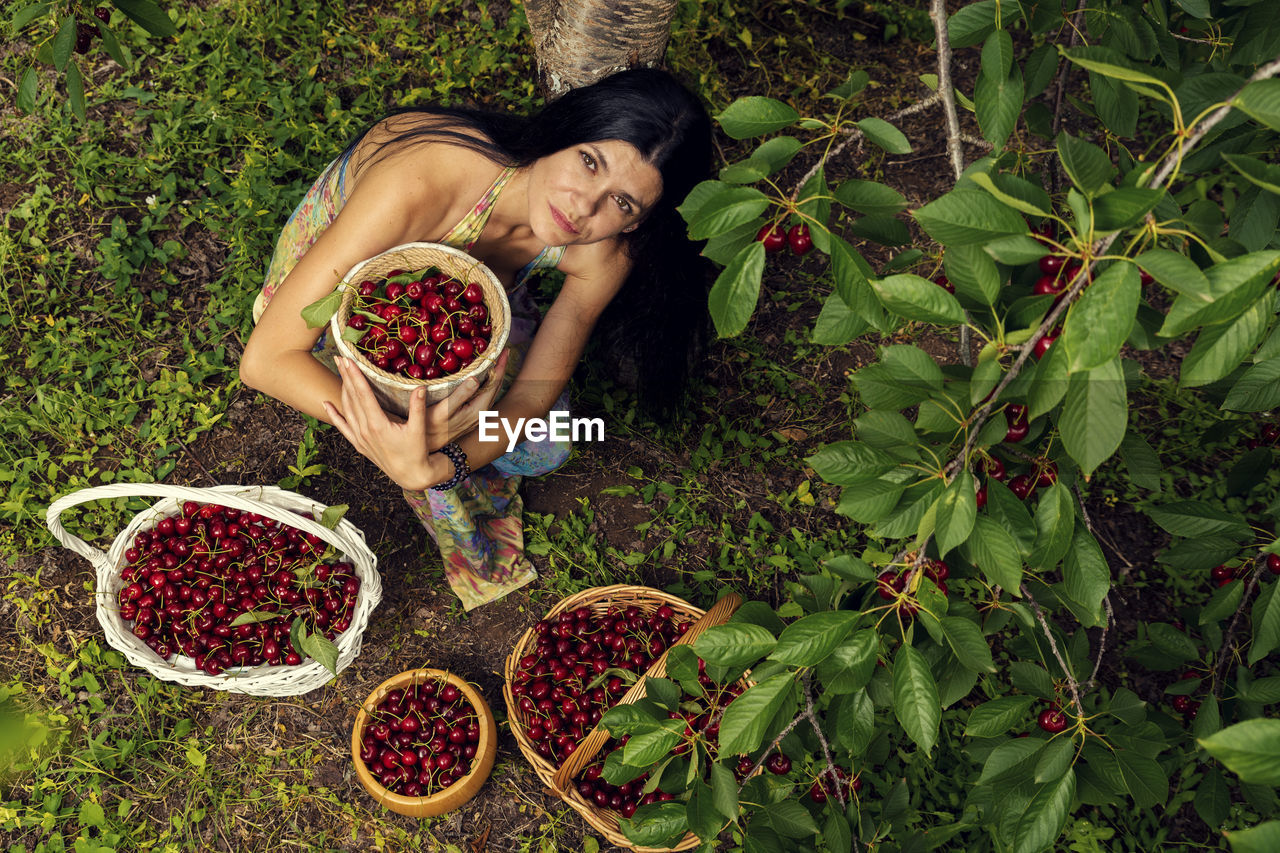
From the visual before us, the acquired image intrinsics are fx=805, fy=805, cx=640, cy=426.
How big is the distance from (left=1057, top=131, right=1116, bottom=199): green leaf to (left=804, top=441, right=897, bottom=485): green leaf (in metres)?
0.45

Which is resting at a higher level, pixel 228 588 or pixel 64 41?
pixel 64 41

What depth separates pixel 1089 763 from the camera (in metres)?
1.43

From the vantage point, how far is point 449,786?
254 cm

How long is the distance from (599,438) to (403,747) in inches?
52.4

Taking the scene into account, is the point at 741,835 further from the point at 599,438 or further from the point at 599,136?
the point at 599,438

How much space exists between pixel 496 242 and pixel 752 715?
176 cm

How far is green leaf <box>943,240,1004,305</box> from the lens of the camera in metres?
1.06

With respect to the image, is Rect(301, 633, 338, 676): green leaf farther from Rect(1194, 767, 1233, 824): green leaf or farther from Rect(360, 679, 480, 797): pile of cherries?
Rect(1194, 767, 1233, 824): green leaf

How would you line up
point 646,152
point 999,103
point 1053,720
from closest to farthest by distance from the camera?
point 999,103 → point 1053,720 → point 646,152

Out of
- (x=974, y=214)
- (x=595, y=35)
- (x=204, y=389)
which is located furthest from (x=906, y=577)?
(x=204, y=389)

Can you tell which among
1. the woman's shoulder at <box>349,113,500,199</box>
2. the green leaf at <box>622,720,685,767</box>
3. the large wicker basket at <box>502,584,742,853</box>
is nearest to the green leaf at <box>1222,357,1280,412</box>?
the green leaf at <box>622,720,685,767</box>

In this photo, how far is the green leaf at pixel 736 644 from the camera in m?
1.24

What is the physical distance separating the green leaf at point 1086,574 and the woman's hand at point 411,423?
4.25 ft

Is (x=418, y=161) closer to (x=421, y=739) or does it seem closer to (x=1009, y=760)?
(x=421, y=739)
